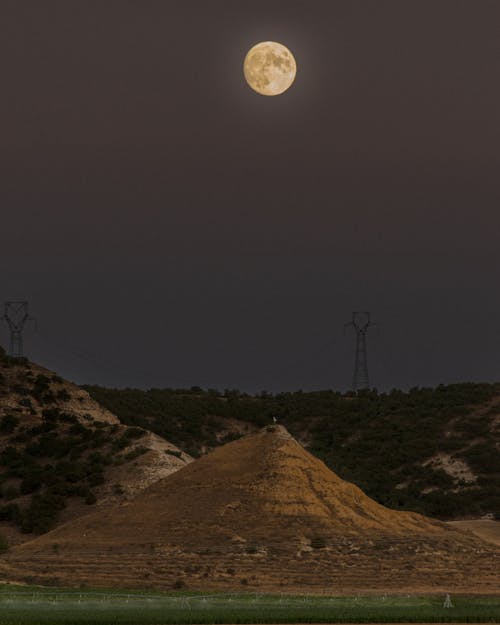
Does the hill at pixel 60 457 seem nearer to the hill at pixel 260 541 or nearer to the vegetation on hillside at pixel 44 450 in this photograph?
the vegetation on hillside at pixel 44 450

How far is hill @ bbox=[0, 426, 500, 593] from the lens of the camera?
55969 millimetres

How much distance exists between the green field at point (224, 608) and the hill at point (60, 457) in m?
30.8

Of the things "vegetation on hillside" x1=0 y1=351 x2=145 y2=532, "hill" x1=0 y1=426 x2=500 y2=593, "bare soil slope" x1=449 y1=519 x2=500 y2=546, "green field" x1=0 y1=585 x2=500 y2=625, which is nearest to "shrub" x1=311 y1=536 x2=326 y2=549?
A: "hill" x1=0 y1=426 x2=500 y2=593

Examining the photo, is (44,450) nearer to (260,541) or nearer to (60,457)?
(60,457)

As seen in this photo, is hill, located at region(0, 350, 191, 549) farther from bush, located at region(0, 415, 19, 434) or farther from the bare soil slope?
the bare soil slope

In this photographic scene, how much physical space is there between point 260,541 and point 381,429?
250ft

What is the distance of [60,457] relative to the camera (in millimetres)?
93938

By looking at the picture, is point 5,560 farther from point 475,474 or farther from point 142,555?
point 475,474

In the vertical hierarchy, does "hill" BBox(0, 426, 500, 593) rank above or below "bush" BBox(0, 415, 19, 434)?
below

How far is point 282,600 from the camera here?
4719 cm

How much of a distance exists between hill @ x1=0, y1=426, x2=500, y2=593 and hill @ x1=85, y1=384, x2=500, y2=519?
35.0 metres

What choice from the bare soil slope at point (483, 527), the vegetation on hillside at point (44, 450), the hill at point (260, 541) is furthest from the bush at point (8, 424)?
the bare soil slope at point (483, 527)

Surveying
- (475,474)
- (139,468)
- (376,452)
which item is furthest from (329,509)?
(376,452)

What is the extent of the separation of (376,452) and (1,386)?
41.2m
